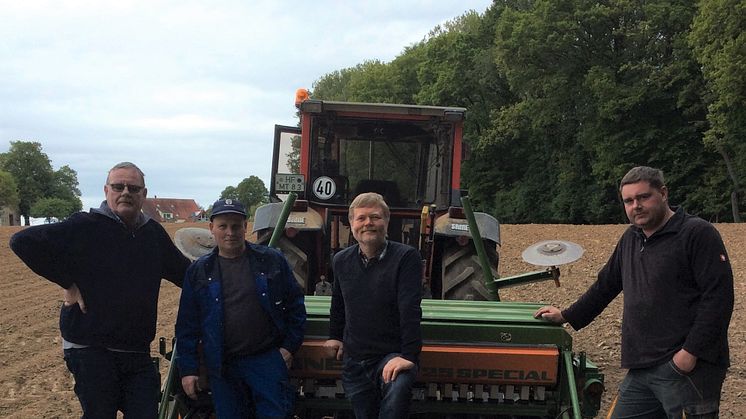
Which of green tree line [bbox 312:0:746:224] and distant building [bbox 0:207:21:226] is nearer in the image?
green tree line [bbox 312:0:746:224]

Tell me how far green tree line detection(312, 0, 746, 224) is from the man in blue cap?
2349 centimetres

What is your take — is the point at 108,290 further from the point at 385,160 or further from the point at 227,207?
the point at 385,160

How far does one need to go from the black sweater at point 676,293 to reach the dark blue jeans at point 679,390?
48mm

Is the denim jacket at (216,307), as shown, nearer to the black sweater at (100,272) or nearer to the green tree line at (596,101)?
the black sweater at (100,272)

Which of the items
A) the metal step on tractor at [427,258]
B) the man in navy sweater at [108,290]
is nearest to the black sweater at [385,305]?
the metal step on tractor at [427,258]

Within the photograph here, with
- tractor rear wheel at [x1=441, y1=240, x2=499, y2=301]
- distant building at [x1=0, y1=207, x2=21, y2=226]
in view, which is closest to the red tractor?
tractor rear wheel at [x1=441, y1=240, x2=499, y2=301]

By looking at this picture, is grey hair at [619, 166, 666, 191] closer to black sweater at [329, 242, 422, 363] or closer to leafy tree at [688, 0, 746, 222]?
black sweater at [329, 242, 422, 363]

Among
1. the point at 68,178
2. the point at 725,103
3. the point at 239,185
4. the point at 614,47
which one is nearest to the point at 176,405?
the point at 725,103

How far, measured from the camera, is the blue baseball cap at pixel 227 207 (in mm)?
3219

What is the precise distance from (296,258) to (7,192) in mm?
73425

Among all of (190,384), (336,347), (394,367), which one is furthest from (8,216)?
(394,367)

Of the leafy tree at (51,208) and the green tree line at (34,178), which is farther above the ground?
the green tree line at (34,178)

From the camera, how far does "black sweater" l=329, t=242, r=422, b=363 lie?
9.89 feet

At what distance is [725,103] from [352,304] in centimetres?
2401
